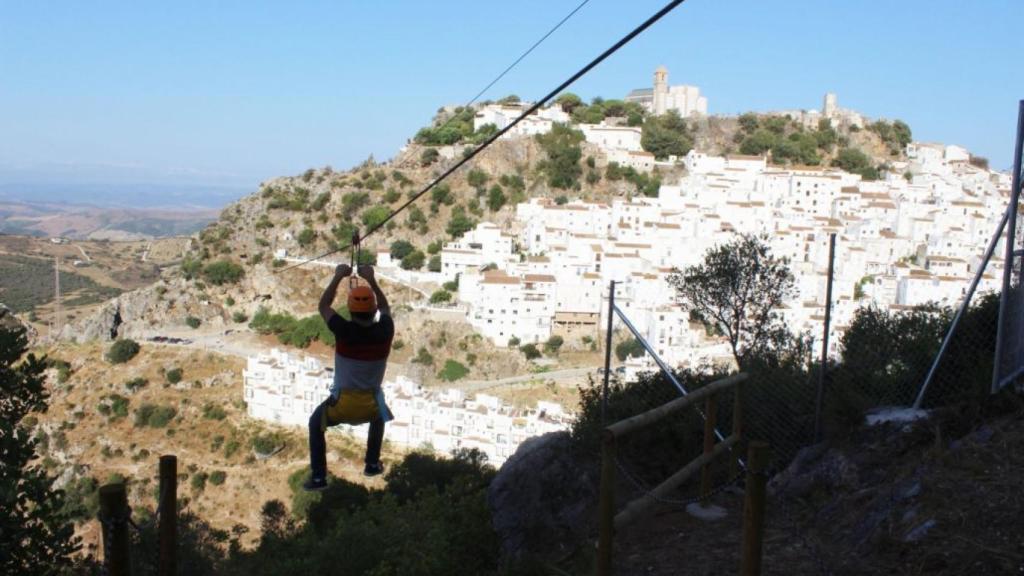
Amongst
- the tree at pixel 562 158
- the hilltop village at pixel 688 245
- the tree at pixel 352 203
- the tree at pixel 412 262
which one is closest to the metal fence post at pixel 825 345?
the hilltop village at pixel 688 245

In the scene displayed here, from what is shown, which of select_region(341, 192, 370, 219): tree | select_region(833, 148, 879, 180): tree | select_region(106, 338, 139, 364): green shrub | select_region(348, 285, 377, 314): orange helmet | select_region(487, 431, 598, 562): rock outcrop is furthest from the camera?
select_region(833, 148, 879, 180): tree

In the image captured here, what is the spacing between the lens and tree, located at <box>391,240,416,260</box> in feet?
147

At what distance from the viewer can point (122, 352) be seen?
35.4 meters

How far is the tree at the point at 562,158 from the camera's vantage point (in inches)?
2079

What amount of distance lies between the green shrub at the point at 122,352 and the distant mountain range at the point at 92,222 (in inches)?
3380

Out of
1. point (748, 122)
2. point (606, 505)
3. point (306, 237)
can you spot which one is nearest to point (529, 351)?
point (306, 237)

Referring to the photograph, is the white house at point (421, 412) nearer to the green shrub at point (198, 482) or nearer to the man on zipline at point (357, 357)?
the green shrub at point (198, 482)

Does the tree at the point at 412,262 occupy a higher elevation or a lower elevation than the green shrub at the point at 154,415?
higher

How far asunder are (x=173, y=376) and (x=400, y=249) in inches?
600

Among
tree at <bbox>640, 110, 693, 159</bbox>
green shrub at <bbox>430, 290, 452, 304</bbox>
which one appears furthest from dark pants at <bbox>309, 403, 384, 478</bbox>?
tree at <bbox>640, 110, 693, 159</bbox>

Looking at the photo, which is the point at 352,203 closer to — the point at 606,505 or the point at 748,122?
the point at 748,122

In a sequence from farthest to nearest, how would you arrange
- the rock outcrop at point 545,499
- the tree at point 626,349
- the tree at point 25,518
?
the tree at point 626,349
the rock outcrop at point 545,499
the tree at point 25,518

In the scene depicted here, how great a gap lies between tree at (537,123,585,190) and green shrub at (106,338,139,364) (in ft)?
92.1

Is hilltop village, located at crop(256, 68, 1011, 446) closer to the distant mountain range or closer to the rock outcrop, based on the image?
the rock outcrop
